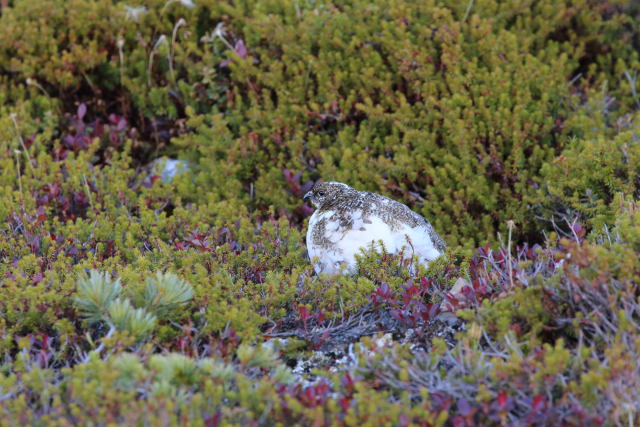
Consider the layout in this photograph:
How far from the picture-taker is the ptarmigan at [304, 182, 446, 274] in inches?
173

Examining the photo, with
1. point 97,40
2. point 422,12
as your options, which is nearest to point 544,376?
point 422,12

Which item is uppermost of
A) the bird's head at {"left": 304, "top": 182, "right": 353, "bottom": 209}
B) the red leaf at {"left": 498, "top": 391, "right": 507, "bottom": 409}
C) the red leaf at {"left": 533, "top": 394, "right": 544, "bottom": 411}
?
the red leaf at {"left": 533, "top": 394, "right": 544, "bottom": 411}

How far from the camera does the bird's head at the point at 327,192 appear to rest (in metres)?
4.83

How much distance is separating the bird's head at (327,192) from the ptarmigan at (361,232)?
10 cm

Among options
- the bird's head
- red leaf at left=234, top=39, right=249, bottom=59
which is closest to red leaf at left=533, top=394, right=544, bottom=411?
the bird's head

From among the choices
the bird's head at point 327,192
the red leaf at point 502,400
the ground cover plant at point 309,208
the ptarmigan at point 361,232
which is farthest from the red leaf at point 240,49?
the red leaf at point 502,400

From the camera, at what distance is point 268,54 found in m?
7.06

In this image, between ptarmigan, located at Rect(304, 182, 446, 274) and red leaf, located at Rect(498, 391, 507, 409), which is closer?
red leaf, located at Rect(498, 391, 507, 409)

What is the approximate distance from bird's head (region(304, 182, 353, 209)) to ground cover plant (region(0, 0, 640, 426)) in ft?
1.16

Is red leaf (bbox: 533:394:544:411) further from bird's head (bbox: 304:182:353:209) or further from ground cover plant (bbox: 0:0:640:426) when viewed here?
bird's head (bbox: 304:182:353:209)

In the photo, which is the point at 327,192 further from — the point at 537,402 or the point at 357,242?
the point at 537,402

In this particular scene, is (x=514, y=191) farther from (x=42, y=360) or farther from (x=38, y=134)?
(x=38, y=134)

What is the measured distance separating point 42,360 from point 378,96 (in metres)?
4.23

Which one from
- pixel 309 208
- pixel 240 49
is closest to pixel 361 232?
pixel 309 208
